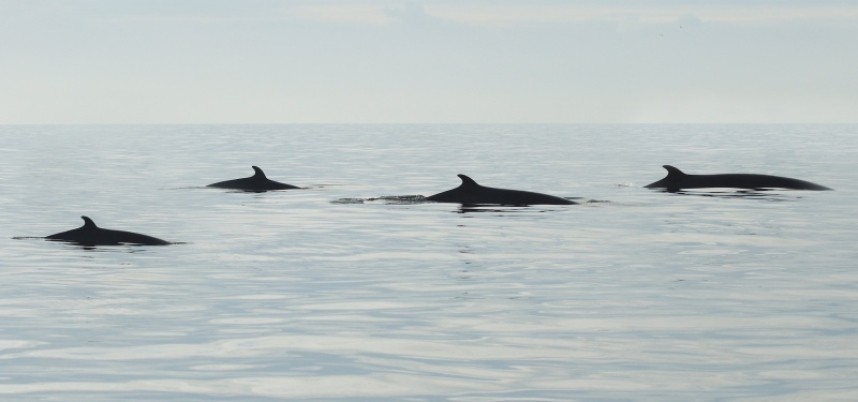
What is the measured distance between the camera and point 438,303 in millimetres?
18266

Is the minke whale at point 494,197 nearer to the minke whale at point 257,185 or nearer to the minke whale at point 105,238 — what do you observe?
the minke whale at point 257,185

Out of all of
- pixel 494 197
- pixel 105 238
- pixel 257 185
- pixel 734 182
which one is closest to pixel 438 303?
pixel 105 238

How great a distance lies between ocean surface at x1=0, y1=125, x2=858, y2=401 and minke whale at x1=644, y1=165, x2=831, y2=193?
4953 millimetres

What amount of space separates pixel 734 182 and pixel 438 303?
85.6 feet

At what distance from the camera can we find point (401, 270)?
2227 centimetres

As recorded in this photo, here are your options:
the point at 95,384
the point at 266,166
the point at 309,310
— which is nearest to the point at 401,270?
the point at 309,310

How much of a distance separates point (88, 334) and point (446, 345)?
12.1ft

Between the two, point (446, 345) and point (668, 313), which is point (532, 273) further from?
point (446, 345)

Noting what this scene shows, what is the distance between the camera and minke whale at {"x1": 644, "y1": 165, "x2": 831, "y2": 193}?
42.6 meters

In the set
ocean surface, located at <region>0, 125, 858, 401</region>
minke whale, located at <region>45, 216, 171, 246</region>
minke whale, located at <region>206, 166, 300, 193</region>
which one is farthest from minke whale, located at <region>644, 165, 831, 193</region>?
minke whale, located at <region>45, 216, 171, 246</region>

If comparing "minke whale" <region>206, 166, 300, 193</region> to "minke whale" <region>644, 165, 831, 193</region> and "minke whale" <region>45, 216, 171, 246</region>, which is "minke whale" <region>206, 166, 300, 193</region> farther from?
"minke whale" <region>45, 216, 171, 246</region>

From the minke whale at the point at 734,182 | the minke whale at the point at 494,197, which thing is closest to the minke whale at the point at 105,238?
the minke whale at the point at 494,197

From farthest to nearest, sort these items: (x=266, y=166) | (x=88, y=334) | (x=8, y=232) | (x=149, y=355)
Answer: (x=266, y=166) < (x=8, y=232) < (x=88, y=334) < (x=149, y=355)

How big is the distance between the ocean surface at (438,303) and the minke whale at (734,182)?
4.95 metres
